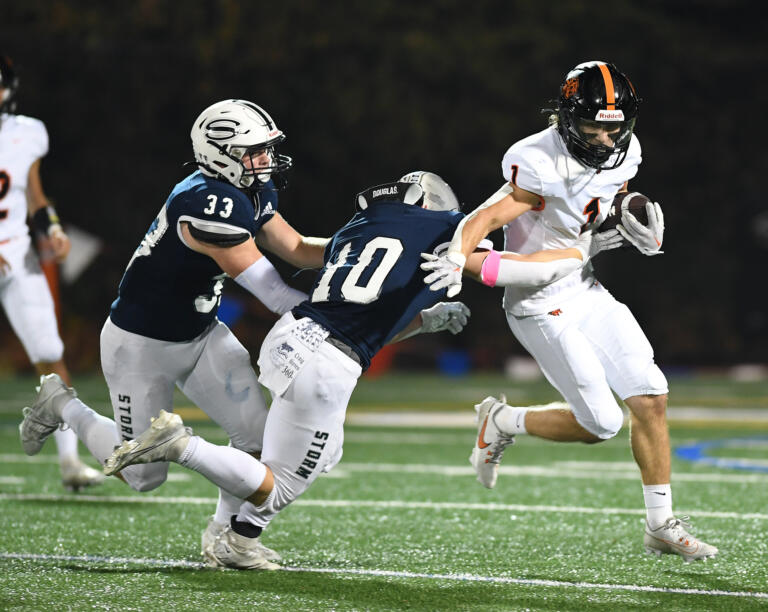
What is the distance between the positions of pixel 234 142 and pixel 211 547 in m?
1.27

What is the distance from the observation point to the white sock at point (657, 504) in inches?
163

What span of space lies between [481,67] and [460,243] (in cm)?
1474

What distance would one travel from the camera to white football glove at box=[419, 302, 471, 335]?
408 cm

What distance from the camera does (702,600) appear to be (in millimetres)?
3576

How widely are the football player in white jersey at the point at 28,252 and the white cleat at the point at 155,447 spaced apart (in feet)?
6.10

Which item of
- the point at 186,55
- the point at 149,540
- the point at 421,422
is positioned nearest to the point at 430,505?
Answer: the point at 149,540

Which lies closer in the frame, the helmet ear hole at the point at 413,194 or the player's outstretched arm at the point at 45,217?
the helmet ear hole at the point at 413,194

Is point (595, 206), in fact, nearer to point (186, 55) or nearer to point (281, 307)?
point (281, 307)

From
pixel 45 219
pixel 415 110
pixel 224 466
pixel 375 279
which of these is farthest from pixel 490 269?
pixel 415 110

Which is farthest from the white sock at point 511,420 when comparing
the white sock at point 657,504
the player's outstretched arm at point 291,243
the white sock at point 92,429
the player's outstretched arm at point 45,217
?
the player's outstretched arm at point 45,217

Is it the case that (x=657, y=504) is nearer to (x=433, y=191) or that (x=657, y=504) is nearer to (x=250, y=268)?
(x=433, y=191)

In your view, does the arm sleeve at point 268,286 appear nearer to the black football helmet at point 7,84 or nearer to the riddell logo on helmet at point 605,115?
the riddell logo on helmet at point 605,115

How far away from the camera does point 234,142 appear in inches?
158

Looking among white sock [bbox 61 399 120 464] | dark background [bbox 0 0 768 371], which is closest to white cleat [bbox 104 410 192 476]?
white sock [bbox 61 399 120 464]
